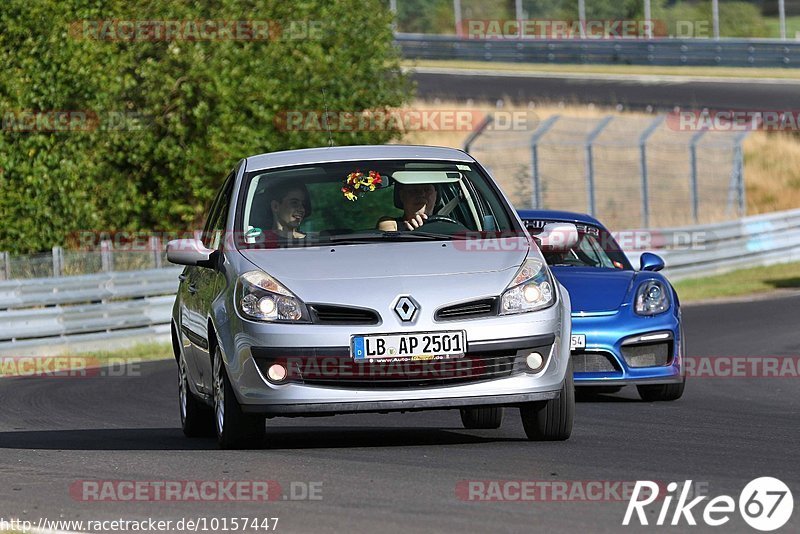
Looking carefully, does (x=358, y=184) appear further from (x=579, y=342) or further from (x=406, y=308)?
(x=579, y=342)

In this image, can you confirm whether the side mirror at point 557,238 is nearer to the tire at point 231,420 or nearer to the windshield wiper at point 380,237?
the windshield wiper at point 380,237

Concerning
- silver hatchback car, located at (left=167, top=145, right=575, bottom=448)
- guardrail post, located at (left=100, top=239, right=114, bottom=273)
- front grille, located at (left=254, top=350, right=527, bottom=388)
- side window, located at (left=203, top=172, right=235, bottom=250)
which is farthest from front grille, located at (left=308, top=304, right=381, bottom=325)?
guardrail post, located at (left=100, top=239, right=114, bottom=273)

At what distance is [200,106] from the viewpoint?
84.8 feet

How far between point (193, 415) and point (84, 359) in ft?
31.1

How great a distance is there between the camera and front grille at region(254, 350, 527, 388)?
782 centimetres

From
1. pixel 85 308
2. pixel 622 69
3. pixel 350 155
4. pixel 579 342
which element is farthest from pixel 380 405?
pixel 622 69

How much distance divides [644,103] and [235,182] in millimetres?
35712

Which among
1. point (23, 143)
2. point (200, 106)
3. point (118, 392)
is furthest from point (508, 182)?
point (118, 392)

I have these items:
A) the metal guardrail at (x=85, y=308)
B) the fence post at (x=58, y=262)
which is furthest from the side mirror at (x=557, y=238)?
the fence post at (x=58, y=262)

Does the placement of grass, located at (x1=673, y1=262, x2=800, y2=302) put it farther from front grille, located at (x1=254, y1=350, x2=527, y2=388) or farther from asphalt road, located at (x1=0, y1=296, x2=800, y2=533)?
front grille, located at (x1=254, y1=350, x2=527, y2=388)

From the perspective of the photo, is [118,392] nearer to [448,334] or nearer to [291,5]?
[448,334]

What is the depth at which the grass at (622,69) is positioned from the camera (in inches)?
1896

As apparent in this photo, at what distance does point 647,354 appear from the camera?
36.9 ft

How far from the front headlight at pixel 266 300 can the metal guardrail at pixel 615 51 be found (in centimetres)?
4049
